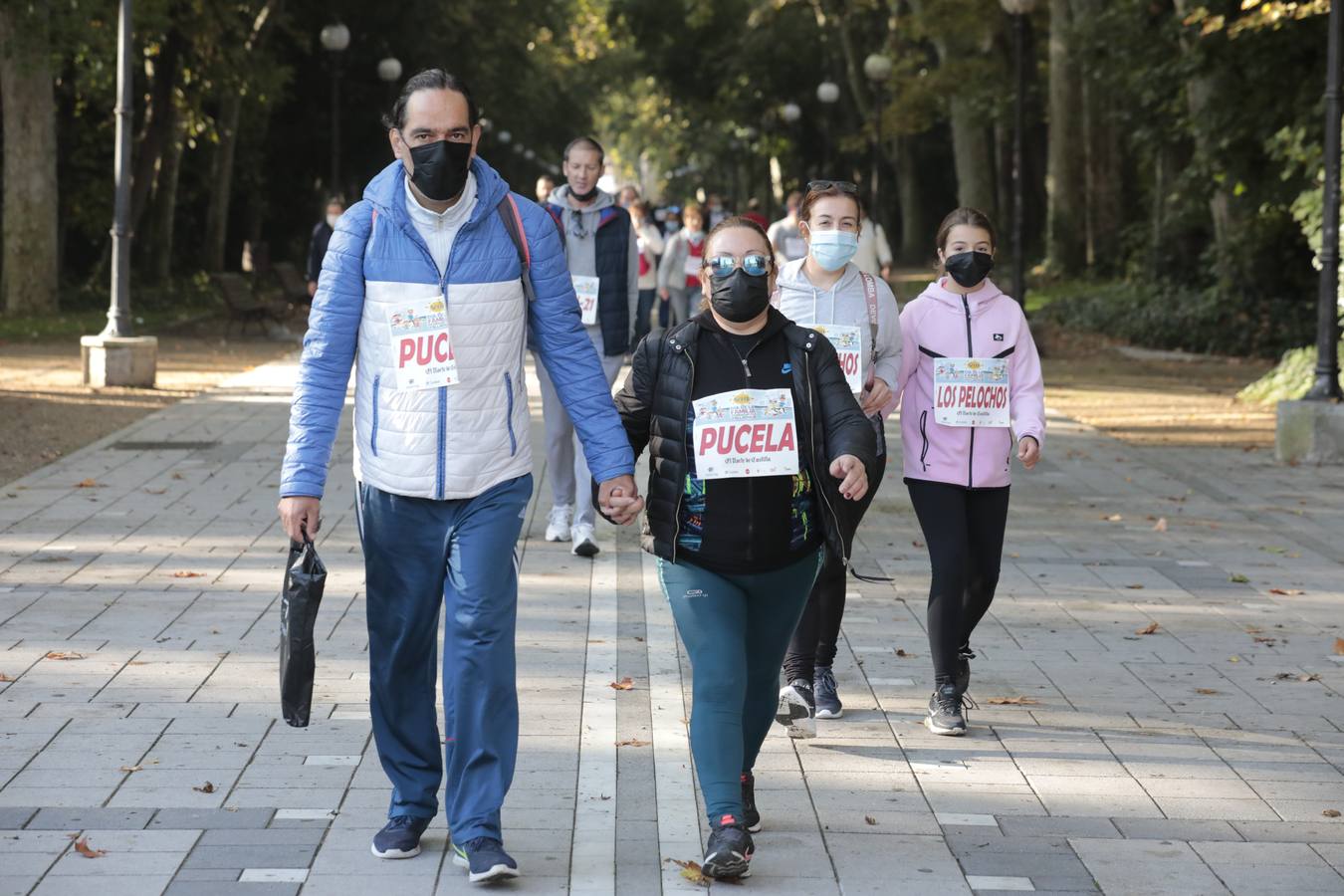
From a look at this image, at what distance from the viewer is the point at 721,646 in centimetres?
497

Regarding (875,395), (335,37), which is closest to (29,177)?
(335,37)

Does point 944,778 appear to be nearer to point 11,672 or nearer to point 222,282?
point 11,672

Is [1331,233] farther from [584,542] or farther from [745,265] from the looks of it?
[745,265]

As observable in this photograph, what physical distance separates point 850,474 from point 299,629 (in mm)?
1413

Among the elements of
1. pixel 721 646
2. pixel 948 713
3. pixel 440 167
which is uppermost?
pixel 440 167

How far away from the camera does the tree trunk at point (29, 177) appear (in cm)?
2634

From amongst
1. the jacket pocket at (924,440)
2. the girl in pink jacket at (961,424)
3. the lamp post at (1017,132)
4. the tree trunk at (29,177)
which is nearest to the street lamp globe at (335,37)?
the tree trunk at (29,177)

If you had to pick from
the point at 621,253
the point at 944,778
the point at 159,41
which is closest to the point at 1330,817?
the point at 944,778

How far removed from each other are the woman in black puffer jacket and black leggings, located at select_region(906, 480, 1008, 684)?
4.80 ft

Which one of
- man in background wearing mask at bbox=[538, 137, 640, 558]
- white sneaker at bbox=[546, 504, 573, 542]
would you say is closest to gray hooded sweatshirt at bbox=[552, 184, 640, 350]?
man in background wearing mask at bbox=[538, 137, 640, 558]

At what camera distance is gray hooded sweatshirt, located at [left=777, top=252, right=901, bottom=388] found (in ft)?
21.2

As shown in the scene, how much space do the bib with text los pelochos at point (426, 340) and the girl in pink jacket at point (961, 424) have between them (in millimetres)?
2144

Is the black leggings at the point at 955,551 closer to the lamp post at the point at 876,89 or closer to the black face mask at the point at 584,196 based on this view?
the black face mask at the point at 584,196

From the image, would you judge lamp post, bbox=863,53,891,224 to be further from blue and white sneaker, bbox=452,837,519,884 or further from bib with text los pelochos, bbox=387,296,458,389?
blue and white sneaker, bbox=452,837,519,884
